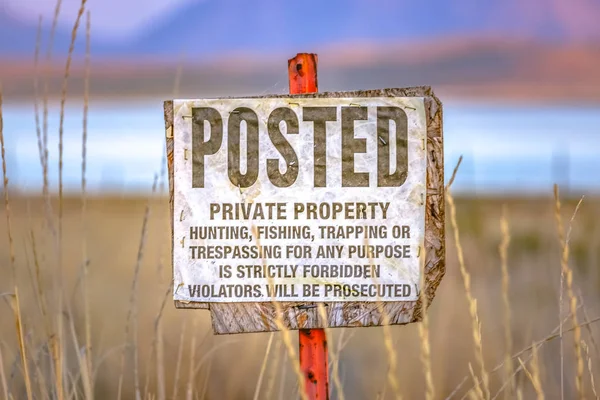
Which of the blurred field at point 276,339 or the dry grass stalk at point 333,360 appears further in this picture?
the blurred field at point 276,339

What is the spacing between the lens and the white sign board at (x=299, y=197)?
5.32 feet

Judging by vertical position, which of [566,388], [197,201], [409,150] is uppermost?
[409,150]

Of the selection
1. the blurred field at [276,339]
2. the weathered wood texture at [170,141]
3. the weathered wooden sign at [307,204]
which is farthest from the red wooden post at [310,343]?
the blurred field at [276,339]

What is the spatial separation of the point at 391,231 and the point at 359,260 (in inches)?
4.1

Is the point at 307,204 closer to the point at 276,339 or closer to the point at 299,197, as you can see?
the point at 299,197

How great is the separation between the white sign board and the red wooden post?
3.4 inches

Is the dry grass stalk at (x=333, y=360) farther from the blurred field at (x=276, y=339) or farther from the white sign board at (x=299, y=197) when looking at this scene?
the blurred field at (x=276, y=339)

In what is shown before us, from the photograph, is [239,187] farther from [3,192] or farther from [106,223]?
[106,223]

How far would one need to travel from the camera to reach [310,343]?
170 centimetres

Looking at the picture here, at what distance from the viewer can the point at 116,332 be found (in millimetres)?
4898

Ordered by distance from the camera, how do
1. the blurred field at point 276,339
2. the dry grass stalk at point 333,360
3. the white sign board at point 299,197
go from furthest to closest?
the blurred field at point 276,339
the white sign board at point 299,197
the dry grass stalk at point 333,360

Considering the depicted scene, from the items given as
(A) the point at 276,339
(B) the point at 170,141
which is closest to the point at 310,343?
(B) the point at 170,141

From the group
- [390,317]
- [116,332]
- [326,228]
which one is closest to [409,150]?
[326,228]

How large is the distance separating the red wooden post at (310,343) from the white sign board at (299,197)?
0.09 m
